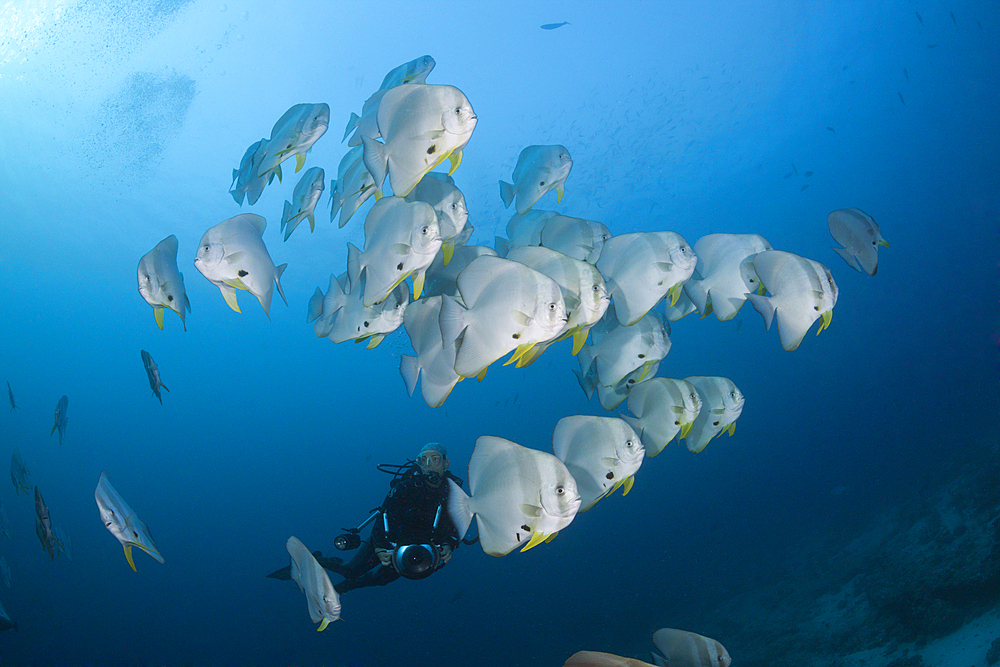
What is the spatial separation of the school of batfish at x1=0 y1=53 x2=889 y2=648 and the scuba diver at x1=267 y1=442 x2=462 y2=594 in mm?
1367

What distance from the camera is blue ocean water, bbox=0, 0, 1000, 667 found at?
1875cm

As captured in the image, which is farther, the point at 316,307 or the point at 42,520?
the point at 42,520

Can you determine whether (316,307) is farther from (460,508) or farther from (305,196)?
(460,508)

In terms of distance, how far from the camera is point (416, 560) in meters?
4.09

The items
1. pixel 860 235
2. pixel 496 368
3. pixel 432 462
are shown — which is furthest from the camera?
pixel 496 368

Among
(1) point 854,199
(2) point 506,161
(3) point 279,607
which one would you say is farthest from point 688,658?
(1) point 854,199

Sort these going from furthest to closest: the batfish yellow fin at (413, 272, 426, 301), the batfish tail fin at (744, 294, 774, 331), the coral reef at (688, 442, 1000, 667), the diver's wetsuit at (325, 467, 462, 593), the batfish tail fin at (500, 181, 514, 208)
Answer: the coral reef at (688, 442, 1000, 667) → the diver's wetsuit at (325, 467, 462, 593) → the batfish tail fin at (500, 181, 514, 208) → the batfish tail fin at (744, 294, 774, 331) → the batfish yellow fin at (413, 272, 426, 301)

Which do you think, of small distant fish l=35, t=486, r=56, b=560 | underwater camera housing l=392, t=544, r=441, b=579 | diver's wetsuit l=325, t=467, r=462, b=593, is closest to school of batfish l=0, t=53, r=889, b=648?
underwater camera housing l=392, t=544, r=441, b=579

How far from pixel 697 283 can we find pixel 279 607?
38846mm

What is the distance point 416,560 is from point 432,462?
3.26 feet

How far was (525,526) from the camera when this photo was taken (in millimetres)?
1987

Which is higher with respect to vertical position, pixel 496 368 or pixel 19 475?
pixel 19 475

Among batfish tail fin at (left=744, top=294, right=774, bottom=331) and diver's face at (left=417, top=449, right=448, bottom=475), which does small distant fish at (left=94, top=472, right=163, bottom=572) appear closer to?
diver's face at (left=417, top=449, right=448, bottom=475)

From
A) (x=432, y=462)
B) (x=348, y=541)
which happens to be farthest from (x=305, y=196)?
(x=348, y=541)
